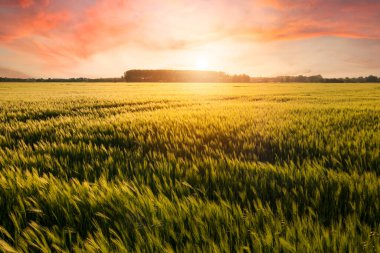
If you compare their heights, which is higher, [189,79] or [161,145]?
[189,79]

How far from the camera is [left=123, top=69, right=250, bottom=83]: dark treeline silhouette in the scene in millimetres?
112562

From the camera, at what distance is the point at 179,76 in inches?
4719

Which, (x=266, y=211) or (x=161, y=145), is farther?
(x=161, y=145)

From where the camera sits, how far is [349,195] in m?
1.89

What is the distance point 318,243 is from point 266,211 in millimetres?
361

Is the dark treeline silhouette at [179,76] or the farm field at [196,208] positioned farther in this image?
the dark treeline silhouette at [179,76]

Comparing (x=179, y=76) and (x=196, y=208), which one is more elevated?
(x=179, y=76)

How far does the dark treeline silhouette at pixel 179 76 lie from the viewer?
112562 mm

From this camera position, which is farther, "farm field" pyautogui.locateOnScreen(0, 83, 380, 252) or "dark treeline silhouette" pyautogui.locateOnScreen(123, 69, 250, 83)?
"dark treeline silhouette" pyautogui.locateOnScreen(123, 69, 250, 83)

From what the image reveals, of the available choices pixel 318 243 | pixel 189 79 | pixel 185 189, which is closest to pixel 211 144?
pixel 185 189

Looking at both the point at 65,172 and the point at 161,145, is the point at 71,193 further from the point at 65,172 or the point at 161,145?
the point at 161,145

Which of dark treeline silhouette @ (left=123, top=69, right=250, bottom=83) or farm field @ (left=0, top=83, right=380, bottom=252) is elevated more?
dark treeline silhouette @ (left=123, top=69, right=250, bottom=83)

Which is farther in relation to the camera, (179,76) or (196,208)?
(179,76)

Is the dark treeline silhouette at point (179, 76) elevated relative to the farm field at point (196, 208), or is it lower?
elevated
